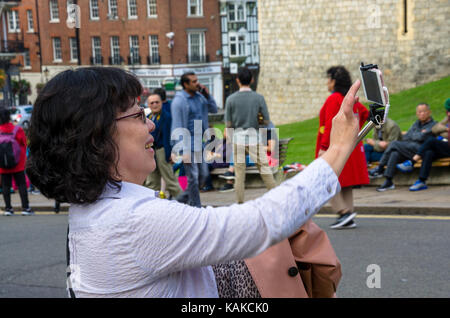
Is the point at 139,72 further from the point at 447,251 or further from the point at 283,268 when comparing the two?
the point at 283,268

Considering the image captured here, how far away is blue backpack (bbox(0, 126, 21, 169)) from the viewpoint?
11.0 m

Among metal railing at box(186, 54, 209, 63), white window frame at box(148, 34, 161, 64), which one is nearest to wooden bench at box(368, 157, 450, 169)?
white window frame at box(148, 34, 161, 64)

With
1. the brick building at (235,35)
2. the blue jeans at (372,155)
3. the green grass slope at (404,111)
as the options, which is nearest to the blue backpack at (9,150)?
the blue jeans at (372,155)

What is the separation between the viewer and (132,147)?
6.16 ft

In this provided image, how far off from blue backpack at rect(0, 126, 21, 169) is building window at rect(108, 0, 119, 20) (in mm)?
45358

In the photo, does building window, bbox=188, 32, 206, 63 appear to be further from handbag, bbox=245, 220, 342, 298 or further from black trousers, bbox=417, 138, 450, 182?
handbag, bbox=245, 220, 342, 298

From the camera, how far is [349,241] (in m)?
7.21

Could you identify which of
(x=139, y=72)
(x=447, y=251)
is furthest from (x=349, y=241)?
(x=139, y=72)

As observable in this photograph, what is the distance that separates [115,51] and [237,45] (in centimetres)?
1147

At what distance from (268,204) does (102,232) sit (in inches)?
17.3

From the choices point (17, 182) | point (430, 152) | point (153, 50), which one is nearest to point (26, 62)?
point (153, 50)

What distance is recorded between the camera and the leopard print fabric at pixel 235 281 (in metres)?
1.84

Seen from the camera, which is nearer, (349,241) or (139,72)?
(349,241)
